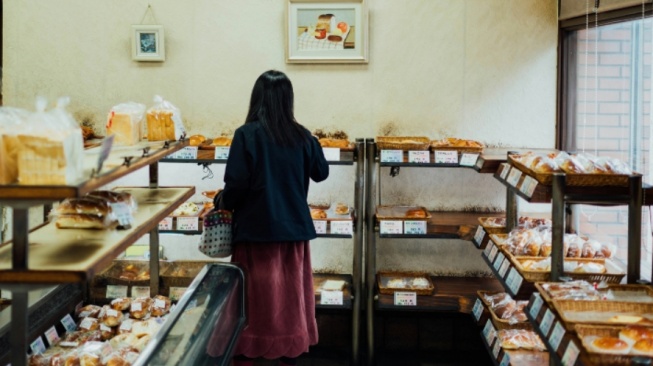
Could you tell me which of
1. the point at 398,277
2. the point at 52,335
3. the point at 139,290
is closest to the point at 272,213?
the point at 52,335

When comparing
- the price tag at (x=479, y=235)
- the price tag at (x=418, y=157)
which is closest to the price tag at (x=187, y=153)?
the price tag at (x=418, y=157)

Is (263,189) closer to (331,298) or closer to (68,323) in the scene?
(68,323)

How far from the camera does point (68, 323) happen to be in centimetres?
337

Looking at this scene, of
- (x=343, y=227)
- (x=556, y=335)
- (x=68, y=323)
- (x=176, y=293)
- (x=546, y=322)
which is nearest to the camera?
(x=556, y=335)

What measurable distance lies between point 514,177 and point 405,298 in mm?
1395

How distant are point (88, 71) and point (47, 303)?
2.21m

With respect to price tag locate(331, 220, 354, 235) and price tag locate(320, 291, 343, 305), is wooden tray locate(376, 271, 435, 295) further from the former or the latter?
price tag locate(331, 220, 354, 235)

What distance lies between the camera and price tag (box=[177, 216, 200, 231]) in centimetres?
451

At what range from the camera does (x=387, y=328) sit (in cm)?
515

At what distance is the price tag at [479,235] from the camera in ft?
14.1

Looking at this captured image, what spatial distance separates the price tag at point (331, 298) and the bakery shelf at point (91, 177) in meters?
1.77

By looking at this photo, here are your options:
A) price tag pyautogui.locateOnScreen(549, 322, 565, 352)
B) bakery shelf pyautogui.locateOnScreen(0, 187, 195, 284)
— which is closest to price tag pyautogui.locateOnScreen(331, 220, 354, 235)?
bakery shelf pyautogui.locateOnScreen(0, 187, 195, 284)

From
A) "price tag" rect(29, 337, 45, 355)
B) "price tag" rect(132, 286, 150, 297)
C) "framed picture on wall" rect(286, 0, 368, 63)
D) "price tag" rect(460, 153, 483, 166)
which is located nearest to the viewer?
"price tag" rect(29, 337, 45, 355)

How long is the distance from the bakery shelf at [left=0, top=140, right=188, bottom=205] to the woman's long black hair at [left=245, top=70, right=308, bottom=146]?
1.91 ft
